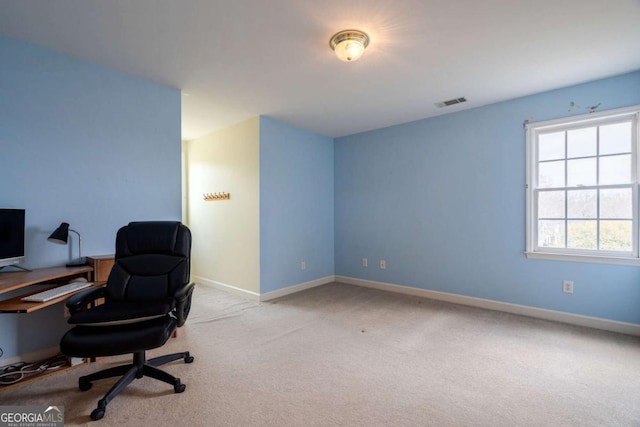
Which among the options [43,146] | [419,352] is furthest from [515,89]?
[43,146]

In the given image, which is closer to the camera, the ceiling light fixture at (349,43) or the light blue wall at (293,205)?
the ceiling light fixture at (349,43)

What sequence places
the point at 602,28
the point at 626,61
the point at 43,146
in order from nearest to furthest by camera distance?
1. the point at 602,28
2. the point at 43,146
3. the point at 626,61

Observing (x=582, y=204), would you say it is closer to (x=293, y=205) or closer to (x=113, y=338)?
(x=293, y=205)

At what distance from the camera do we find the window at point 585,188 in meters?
2.82

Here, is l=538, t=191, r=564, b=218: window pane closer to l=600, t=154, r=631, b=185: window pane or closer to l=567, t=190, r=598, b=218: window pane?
l=567, t=190, r=598, b=218: window pane

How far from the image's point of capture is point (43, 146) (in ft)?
7.67

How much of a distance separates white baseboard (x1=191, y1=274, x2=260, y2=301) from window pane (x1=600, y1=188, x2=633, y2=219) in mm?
3921

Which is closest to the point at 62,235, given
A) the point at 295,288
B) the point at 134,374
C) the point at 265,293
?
the point at 134,374

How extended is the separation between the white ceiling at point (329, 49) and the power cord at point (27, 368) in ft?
7.96

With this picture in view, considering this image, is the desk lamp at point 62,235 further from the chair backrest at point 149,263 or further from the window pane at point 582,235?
the window pane at point 582,235

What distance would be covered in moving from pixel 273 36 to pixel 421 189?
9.09 ft

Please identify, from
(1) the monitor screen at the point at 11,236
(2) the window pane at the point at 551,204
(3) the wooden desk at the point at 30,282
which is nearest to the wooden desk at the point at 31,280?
(3) the wooden desk at the point at 30,282

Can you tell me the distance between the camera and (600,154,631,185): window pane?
2828 mm

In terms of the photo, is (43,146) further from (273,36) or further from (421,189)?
(421,189)
